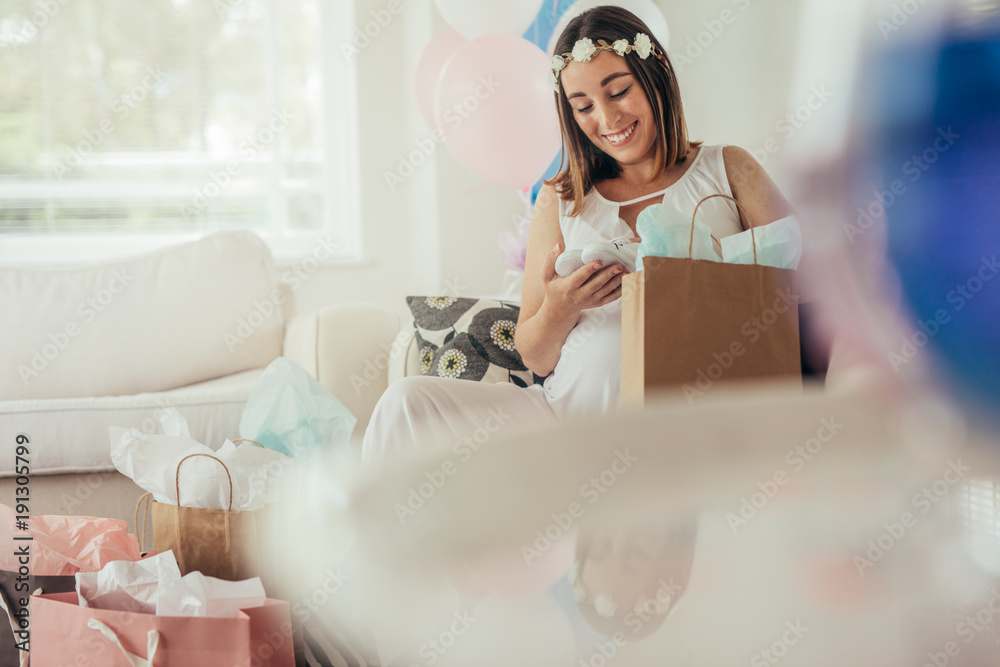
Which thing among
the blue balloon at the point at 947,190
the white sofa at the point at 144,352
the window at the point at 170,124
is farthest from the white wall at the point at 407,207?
the blue balloon at the point at 947,190

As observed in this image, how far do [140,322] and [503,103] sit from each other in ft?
3.67

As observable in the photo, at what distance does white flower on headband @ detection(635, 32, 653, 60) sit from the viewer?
1107mm

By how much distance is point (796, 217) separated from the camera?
22 cm

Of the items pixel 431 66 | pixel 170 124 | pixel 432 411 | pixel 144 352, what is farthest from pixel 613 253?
pixel 170 124

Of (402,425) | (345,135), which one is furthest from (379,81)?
(402,425)

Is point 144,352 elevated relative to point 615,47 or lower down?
lower down

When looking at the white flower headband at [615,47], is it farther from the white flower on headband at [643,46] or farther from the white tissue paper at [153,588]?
the white tissue paper at [153,588]

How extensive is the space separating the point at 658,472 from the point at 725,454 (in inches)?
0.9

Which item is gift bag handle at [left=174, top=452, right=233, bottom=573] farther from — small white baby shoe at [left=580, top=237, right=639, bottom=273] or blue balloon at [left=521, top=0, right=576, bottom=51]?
blue balloon at [left=521, top=0, right=576, bottom=51]

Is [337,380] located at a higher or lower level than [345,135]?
lower

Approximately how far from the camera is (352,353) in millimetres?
1718

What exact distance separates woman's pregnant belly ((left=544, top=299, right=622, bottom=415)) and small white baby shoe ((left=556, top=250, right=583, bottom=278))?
6.4 inches

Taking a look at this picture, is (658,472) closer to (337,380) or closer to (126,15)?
(337,380)

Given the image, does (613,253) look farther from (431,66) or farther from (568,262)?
(431,66)
